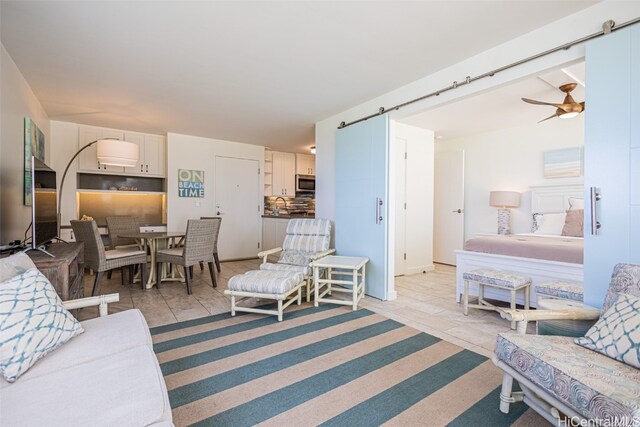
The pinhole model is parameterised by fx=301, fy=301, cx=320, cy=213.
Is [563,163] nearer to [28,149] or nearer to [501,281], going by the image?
[501,281]

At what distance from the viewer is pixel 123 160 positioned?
390 centimetres

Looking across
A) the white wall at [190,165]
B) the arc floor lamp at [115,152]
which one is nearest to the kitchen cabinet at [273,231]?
the white wall at [190,165]

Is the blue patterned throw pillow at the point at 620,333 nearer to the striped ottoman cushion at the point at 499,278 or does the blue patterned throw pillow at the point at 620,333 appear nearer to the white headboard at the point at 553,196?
the striped ottoman cushion at the point at 499,278

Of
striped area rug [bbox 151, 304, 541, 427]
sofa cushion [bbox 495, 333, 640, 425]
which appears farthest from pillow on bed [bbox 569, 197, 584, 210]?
sofa cushion [bbox 495, 333, 640, 425]

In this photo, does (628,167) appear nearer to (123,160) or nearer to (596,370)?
(596,370)

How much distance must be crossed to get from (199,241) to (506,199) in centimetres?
444

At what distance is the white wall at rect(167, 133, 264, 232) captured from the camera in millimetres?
5191

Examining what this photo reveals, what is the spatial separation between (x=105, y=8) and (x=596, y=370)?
3190 mm

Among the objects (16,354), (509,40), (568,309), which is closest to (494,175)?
(509,40)

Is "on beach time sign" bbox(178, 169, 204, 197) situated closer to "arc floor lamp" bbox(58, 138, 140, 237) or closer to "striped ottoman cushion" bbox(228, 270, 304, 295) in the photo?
"arc floor lamp" bbox(58, 138, 140, 237)

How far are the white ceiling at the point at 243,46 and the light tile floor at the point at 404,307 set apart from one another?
2.29 m

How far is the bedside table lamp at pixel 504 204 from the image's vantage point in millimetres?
4577

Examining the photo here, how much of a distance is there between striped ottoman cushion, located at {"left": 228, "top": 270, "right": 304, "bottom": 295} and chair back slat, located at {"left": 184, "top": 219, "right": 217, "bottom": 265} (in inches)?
41.4

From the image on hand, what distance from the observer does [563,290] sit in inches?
91.0
